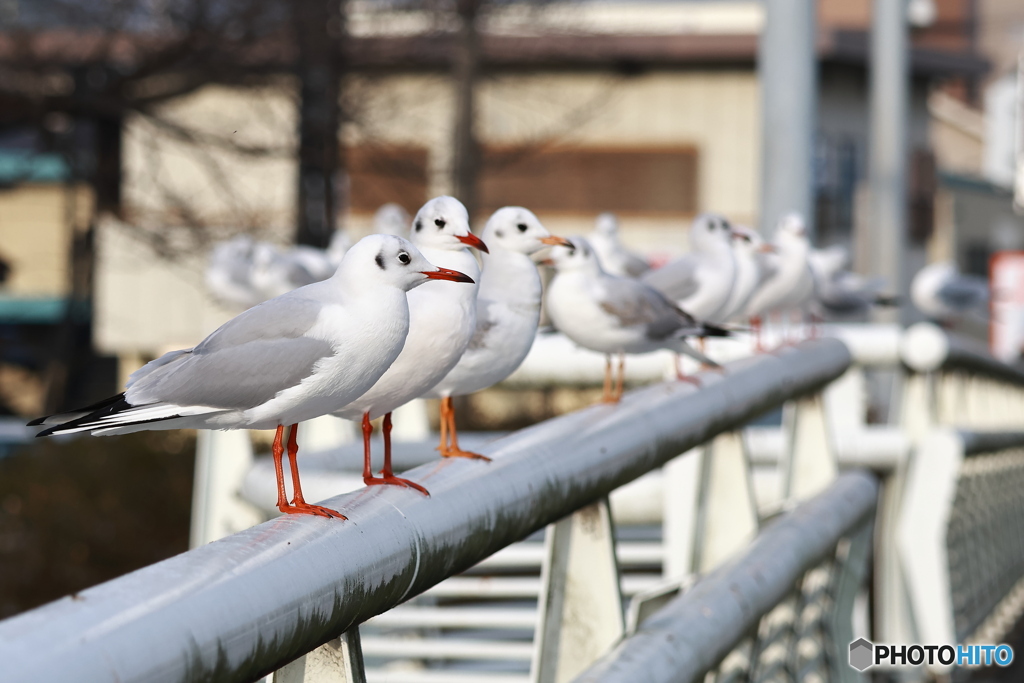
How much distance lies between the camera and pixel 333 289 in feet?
6.05

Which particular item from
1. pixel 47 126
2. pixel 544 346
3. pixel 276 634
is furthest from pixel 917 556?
pixel 47 126

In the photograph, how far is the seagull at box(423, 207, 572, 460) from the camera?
2.32 metres

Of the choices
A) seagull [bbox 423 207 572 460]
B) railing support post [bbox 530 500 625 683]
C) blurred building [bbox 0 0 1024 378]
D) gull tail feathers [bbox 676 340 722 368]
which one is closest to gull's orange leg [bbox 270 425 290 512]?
seagull [bbox 423 207 572 460]

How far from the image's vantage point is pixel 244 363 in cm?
181

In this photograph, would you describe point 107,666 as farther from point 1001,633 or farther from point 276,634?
point 1001,633

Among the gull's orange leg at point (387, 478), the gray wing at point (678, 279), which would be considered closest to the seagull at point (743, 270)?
the gray wing at point (678, 279)

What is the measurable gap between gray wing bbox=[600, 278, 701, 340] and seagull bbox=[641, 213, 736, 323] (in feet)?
2.61

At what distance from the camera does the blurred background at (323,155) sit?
11.2 m

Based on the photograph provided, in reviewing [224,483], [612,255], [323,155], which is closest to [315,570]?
[224,483]

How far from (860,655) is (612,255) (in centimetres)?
240

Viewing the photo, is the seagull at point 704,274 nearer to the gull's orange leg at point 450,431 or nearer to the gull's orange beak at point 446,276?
the gull's orange leg at point 450,431

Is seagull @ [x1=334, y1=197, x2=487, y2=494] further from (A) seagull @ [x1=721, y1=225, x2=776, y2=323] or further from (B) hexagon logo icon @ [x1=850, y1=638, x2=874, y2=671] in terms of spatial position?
(A) seagull @ [x1=721, y1=225, x2=776, y2=323]

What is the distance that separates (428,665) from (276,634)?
361cm

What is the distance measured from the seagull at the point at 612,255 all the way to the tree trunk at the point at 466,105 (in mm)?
10044
